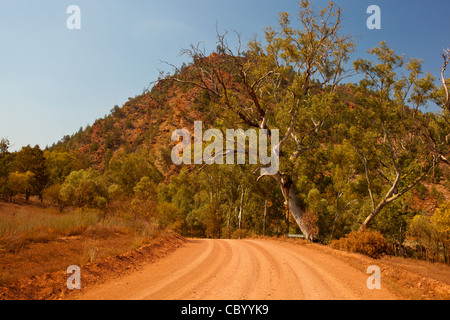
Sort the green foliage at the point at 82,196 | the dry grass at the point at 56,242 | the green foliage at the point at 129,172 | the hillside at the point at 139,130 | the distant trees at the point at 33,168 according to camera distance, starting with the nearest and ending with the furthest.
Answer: the dry grass at the point at 56,242
the green foliage at the point at 82,196
the distant trees at the point at 33,168
the green foliage at the point at 129,172
the hillside at the point at 139,130

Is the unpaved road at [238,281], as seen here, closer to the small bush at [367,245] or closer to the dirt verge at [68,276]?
the dirt verge at [68,276]

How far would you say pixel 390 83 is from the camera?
16.1m

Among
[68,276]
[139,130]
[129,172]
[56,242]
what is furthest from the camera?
[139,130]

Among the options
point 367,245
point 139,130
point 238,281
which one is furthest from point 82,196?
point 139,130

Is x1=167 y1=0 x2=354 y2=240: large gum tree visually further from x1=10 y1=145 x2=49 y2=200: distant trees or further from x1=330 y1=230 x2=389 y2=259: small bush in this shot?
x1=10 y1=145 x2=49 y2=200: distant trees

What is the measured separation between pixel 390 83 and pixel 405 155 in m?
4.70

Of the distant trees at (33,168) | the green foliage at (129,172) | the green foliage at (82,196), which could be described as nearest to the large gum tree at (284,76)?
the green foliage at (82,196)

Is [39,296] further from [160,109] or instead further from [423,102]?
[160,109]

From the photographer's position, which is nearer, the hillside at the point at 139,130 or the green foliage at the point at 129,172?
the green foliage at the point at 129,172

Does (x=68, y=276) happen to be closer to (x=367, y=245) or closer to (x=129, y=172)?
(x=367, y=245)

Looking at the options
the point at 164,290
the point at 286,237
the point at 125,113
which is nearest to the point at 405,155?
the point at 286,237

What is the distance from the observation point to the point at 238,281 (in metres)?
5.70

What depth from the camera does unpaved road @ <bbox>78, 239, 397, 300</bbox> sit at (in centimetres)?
482

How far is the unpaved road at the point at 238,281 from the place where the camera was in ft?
15.8
